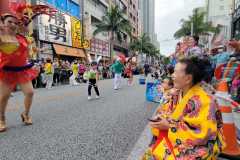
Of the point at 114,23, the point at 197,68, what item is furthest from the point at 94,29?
the point at 197,68

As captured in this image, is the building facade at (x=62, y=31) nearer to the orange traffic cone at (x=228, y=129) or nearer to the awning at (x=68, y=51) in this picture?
the awning at (x=68, y=51)

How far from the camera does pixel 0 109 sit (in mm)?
5137

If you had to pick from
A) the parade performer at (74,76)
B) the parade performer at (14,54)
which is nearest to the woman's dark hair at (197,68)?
the parade performer at (14,54)

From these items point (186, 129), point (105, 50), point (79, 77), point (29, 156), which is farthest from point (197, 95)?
point (105, 50)

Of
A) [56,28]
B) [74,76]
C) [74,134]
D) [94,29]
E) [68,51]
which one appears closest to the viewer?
[74,134]

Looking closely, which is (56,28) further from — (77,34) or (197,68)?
(197,68)

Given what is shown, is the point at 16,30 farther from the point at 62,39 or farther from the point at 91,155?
the point at 62,39

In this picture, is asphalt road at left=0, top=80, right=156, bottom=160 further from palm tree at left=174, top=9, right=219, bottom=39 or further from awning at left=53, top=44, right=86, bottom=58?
palm tree at left=174, top=9, right=219, bottom=39

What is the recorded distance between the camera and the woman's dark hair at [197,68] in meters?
2.54

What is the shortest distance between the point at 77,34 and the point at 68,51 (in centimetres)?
310

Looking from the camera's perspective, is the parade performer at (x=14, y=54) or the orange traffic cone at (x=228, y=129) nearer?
the orange traffic cone at (x=228, y=129)

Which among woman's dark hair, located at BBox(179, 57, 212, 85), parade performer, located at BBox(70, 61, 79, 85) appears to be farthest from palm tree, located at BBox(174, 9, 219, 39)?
woman's dark hair, located at BBox(179, 57, 212, 85)

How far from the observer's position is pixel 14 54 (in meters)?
5.08

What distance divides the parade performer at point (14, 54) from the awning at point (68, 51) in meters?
23.2
